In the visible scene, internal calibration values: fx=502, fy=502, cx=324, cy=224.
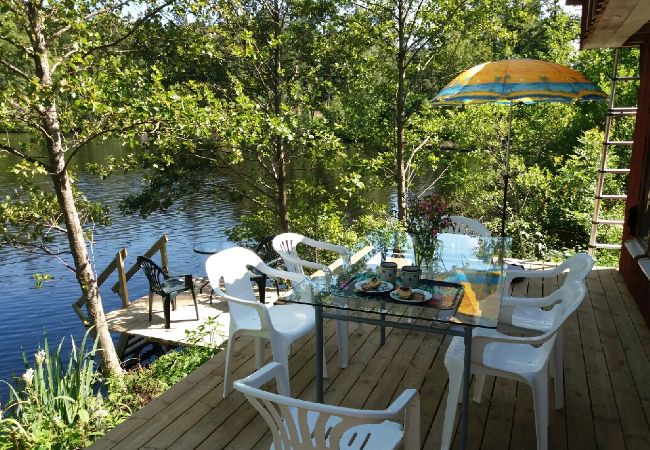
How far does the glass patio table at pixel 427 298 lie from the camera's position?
2.19 metres

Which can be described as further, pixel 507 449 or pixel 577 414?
pixel 577 414

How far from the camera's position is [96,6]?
5074 mm

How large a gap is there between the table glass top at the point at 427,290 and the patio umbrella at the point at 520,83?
1.26 metres

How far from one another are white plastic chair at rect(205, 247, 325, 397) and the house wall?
2.73 m

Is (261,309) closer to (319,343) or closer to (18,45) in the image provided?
(319,343)

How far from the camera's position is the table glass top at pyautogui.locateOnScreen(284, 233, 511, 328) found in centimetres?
226

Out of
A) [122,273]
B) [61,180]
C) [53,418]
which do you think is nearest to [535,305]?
[53,418]

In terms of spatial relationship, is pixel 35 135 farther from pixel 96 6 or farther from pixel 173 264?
pixel 173 264

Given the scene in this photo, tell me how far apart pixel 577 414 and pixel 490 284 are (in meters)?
0.80

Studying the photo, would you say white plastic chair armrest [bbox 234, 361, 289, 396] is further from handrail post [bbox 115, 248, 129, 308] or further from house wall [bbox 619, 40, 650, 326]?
handrail post [bbox 115, 248, 129, 308]

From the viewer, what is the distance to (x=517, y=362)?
7.50ft

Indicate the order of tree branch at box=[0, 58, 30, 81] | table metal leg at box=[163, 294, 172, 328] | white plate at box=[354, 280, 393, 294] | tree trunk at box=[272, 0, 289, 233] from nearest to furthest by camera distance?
white plate at box=[354, 280, 393, 294], tree branch at box=[0, 58, 30, 81], table metal leg at box=[163, 294, 172, 328], tree trunk at box=[272, 0, 289, 233]

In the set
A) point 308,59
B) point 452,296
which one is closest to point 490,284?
point 452,296

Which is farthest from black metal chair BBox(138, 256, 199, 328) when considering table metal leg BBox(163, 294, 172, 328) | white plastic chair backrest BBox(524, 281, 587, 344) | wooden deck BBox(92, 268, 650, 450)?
white plastic chair backrest BBox(524, 281, 587, 344)
